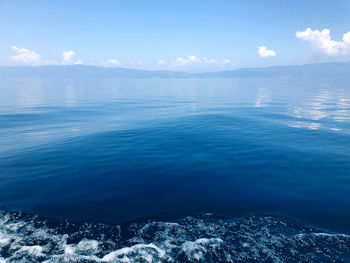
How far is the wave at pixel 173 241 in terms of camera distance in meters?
6.12

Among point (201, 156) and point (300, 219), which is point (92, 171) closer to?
point (201, 156)

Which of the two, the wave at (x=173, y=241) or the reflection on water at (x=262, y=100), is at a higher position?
the reflection on water at (x=262, y=100)

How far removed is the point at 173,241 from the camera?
22.3 feet

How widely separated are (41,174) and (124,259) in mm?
8834

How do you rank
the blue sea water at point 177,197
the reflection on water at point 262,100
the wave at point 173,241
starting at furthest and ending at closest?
1. the reflection on water at point 262,100
2. the blue sea water at point 177,197
3. the wave at point 173,241

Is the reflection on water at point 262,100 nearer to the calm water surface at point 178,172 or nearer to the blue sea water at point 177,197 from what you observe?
the calm water surface at point 178,172

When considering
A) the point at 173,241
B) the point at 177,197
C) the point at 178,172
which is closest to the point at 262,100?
the point at 178,172

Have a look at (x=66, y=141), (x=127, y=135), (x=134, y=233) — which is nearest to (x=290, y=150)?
(x=134, y=233)

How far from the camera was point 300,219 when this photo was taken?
309 inches

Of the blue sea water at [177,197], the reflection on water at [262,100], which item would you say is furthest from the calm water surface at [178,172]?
the reflection on water at [262,100]

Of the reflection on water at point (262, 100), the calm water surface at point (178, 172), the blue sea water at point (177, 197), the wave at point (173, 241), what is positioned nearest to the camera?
the wave at point (173, 241)

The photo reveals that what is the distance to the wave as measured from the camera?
6.12 meters

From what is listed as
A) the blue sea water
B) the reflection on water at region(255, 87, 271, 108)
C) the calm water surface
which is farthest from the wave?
the reflection on water at region(255, 87, 271, 108)

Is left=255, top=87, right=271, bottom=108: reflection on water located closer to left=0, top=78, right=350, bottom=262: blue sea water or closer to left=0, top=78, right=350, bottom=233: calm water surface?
left=0, top=78, right=350, bottom=233: calm water surface
